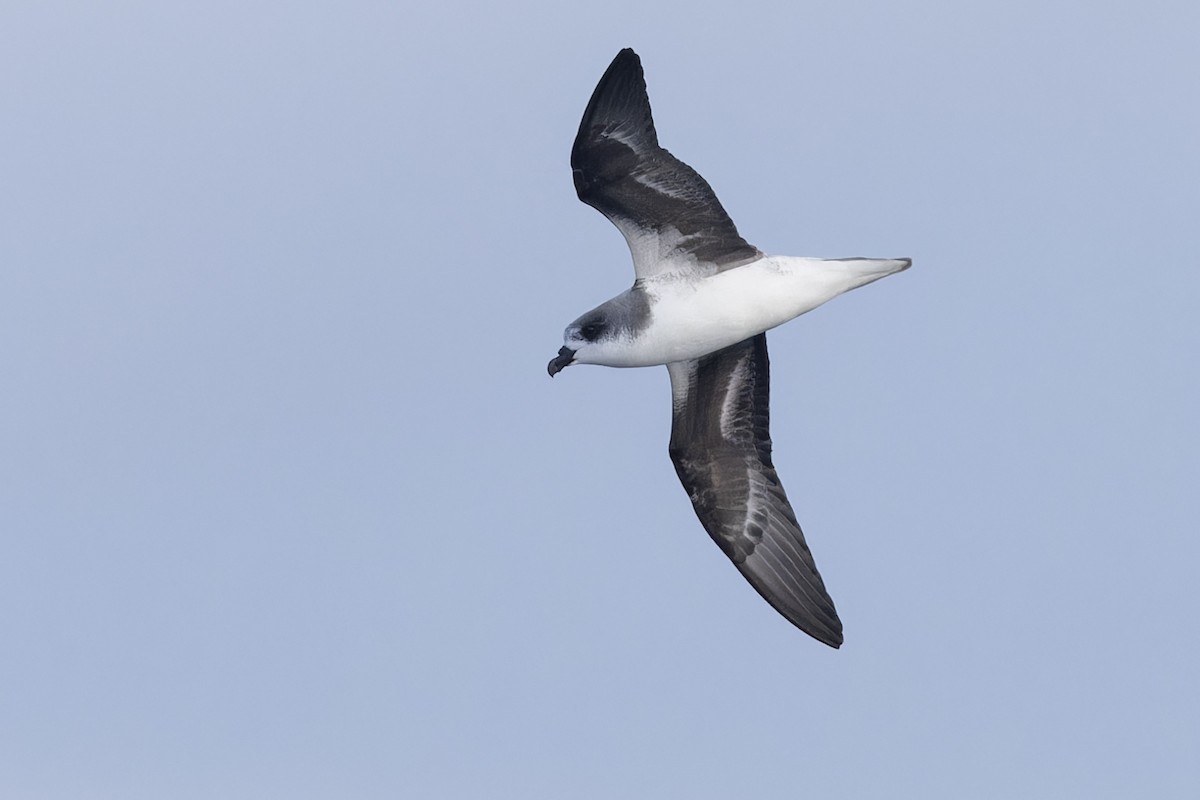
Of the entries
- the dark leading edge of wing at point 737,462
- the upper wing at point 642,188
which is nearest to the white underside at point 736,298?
the upper wing at point 642,188

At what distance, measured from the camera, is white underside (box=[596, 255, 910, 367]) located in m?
18.8

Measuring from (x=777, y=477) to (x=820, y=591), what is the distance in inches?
56.0

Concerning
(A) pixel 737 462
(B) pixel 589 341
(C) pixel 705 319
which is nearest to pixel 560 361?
(B) pixel 589 341

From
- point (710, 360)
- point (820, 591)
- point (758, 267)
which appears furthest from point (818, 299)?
point (820, 591)

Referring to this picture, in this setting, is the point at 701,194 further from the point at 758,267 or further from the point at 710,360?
the point at 710,360

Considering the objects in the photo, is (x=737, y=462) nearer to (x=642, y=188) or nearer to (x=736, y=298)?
(x=736, y=298)

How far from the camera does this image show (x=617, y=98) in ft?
60.3

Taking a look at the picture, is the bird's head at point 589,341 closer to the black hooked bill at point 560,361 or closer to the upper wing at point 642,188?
the black hooked bill at point 560,361

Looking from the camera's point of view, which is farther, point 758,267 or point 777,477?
point 777,477

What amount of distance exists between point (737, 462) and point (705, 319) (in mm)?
2159

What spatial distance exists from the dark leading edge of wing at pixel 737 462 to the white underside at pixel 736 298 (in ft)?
3.62

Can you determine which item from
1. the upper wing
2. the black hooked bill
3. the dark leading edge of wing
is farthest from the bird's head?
the dark leading edge of wing

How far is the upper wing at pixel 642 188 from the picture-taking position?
18.4 metres

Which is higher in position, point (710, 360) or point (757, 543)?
point (710, 360)
